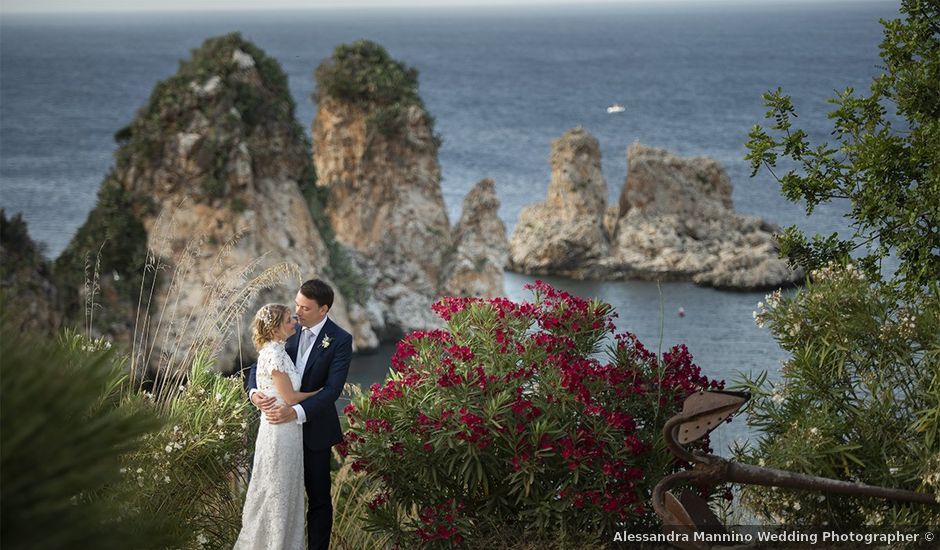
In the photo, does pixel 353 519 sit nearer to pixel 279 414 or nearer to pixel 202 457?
pixel 202 457

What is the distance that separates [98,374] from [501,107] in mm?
97027

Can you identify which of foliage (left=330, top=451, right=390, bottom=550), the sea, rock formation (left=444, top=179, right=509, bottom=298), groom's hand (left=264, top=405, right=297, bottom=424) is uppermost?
groom's hand (left=264, top=405, right=297, bottom=424)

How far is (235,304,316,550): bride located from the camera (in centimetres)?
579

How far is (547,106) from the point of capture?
97.8m

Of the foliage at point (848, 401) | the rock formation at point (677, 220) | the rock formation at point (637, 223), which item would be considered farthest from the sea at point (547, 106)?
the foliage at point (848, 401)

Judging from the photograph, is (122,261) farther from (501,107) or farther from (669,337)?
(501,107)

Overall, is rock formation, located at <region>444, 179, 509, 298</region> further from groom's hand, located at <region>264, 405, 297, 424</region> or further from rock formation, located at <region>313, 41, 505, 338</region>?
groom's hand, located at <region>264, 405, 297, 424</region>

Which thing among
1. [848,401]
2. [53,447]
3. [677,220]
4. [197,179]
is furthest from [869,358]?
[677,220]

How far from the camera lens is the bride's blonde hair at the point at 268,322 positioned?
5742mm

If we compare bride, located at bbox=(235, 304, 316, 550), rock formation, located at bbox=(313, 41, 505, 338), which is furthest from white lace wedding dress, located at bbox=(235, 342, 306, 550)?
rock formation, located at bbox=(313, 41, 505, 338)

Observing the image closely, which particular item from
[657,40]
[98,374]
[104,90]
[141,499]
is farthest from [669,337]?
[657,40]

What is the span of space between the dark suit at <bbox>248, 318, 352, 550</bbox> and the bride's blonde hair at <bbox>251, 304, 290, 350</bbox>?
0.32m

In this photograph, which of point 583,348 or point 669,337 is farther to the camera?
point 669,337

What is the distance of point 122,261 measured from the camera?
2788 cm
